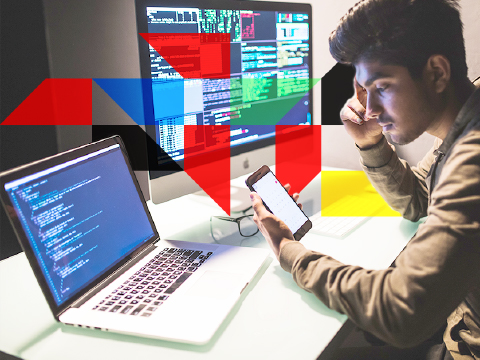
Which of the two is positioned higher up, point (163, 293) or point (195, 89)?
point (195, 89)

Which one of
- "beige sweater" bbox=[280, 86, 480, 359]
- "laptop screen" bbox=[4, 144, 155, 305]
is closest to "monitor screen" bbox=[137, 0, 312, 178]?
"laptop screen" bbox=[4, 144, 155, 305]

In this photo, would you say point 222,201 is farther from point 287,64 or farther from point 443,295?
point 443,295

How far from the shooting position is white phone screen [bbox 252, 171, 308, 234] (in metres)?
1.01

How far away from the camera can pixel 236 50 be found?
1.16 meters

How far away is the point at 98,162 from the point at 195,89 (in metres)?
0.36

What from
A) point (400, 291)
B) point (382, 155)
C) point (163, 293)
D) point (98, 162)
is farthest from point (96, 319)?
point (382, 155)

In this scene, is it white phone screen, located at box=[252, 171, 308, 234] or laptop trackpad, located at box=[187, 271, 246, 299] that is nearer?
laptop trackpad, located at box=[187, 271, 246, 299]

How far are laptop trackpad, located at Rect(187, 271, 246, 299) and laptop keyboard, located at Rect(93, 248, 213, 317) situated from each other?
35 millimetres

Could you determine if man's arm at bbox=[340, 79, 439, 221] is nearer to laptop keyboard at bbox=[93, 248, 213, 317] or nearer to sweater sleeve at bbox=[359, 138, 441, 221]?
sweater sleeve at bbox=[359, 138, 441, 221]

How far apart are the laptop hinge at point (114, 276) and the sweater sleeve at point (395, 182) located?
657mm
